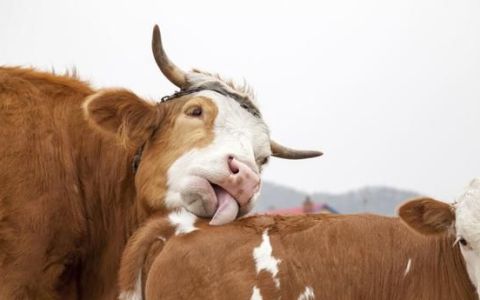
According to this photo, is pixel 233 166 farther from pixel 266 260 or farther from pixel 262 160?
pixel 266 260

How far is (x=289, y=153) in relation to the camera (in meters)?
8.03

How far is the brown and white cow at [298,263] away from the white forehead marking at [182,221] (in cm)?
2

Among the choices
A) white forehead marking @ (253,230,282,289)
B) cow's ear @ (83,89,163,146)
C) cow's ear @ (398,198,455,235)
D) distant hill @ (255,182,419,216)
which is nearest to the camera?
white forehead marking @ (253,230,282,289)

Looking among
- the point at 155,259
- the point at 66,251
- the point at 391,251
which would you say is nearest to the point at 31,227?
the point at 66,251

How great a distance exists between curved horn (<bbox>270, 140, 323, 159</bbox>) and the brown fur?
1.03 meters

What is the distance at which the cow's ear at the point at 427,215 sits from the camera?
5.96 m

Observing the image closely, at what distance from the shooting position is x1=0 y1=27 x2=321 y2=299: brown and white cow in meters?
6.70

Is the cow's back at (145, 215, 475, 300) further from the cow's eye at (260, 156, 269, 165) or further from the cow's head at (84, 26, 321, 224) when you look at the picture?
the cow's eye at (260, 156, 269, 165)

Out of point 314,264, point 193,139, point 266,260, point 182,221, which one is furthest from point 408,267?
point 193,139

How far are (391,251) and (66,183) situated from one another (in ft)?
8.69

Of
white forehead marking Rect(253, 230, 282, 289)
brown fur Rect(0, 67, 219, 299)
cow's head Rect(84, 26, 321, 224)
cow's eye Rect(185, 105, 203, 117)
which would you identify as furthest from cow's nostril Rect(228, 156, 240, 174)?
white forehead marking Rect(253, 230, 282, 289)

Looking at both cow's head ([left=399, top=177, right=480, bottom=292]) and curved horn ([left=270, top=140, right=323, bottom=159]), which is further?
curved horn ([left=270, top=140, right=323, bottom=159])

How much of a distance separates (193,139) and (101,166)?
93 cm

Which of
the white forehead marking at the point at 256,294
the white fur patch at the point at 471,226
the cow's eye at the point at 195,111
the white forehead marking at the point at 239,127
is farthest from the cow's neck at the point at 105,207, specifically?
the white fur patch at the point at 471,226
